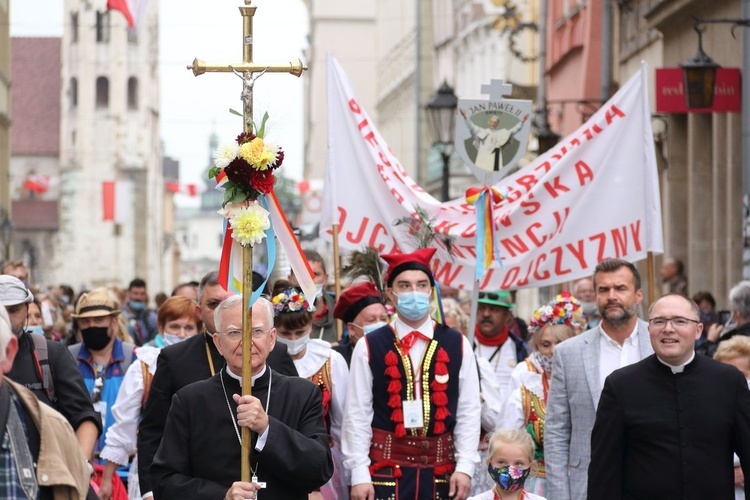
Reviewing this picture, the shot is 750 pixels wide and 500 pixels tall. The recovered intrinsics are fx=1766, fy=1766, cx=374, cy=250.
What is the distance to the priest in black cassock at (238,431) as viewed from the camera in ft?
22.6

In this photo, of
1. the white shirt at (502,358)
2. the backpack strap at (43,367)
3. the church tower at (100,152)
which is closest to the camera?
the backpack strap at (43,367)

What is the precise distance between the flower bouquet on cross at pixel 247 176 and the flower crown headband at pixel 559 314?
3859 mm

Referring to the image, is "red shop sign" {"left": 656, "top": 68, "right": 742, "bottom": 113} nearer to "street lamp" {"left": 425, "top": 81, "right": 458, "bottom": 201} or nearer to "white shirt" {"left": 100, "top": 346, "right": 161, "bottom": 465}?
"street lamp" {"left": 425, "top": 81, "right": 458, "bottom": 201}

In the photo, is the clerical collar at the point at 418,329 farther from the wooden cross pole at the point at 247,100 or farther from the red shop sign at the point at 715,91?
→ the red shop sign at the point at 715,91

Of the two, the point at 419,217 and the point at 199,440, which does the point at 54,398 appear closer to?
the point at 199,440

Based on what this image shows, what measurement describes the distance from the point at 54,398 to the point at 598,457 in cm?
249

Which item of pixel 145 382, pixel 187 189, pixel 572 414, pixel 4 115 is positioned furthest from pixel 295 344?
pixel 187 189

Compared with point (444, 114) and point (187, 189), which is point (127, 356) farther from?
point (187, 189)

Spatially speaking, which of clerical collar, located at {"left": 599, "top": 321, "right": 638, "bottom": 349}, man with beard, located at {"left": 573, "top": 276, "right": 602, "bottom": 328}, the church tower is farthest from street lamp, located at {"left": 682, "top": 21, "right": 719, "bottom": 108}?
the church tower

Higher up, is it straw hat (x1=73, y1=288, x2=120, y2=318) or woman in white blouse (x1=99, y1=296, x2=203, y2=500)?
straw hat (x1=73, y1=288, x2=120, y2=318)

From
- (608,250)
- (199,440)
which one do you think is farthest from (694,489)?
(608,250)

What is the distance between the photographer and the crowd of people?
22.9ft

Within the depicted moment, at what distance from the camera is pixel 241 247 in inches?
290

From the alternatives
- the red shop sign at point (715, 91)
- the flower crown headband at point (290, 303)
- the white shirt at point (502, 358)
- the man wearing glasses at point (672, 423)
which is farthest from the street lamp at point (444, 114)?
the man wearing glasses at point (672, 423)
